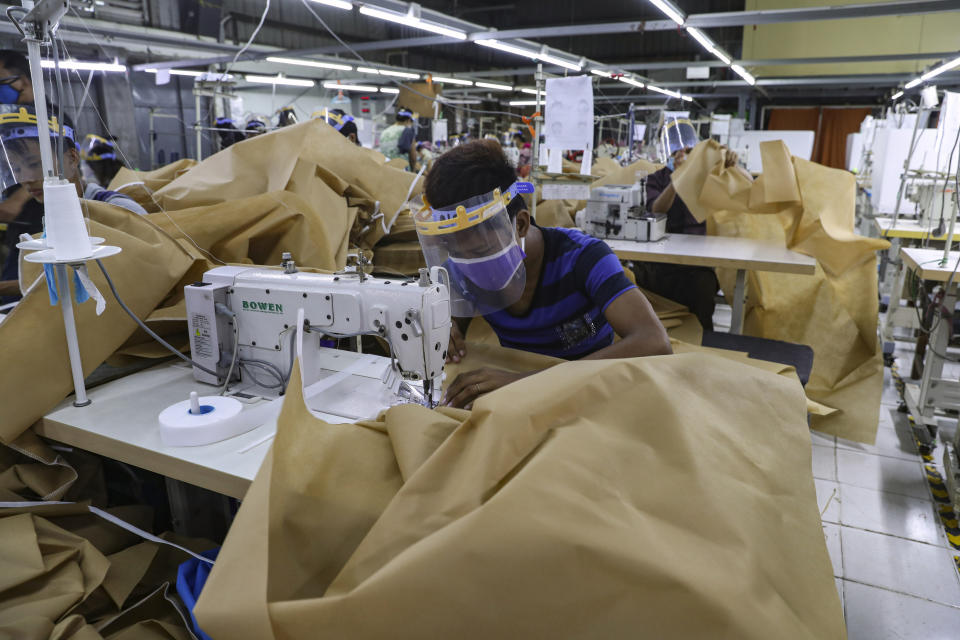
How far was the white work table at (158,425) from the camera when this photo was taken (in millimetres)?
1266

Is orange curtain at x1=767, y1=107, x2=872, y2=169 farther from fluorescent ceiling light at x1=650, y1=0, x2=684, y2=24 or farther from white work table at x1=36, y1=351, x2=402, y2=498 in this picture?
white work table at x1=36, y1=351, x2=402, y2=498

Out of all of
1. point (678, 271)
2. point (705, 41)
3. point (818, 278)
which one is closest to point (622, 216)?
point (678, 271)

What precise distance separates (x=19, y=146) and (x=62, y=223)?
0.44 meters

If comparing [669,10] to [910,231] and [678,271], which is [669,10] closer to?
[910,231]

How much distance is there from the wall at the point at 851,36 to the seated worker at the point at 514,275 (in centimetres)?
1141

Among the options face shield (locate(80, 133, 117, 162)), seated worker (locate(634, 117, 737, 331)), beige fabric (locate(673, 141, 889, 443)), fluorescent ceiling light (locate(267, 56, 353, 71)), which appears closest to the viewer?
beige fabric (locate(673, 141, 889, 443))

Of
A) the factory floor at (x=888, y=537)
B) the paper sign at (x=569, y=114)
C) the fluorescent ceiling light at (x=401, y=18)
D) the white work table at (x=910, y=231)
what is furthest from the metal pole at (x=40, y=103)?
the white work table at (x=910, y=231)

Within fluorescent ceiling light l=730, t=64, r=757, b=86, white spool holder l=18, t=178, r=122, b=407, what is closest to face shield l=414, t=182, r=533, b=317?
white spool holder l=18, t=178, r=122, b=407

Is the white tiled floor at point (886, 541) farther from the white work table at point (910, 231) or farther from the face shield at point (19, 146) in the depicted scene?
the face shield at point (19, 146)

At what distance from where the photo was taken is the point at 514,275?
1672 millimetres

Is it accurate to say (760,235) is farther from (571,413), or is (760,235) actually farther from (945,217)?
(571,413)

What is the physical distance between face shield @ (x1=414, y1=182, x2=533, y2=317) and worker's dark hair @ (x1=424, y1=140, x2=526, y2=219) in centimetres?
2

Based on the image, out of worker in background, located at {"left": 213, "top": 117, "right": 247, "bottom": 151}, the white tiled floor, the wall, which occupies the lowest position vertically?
the white tiled floor

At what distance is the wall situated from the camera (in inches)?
435
